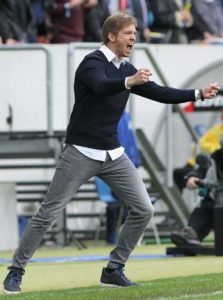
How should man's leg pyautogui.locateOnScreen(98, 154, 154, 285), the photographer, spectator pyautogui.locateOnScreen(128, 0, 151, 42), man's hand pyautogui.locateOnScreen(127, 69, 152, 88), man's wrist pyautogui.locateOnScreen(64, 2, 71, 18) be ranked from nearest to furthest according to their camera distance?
1. man's hand pyautogui.locateOnScreen(127, 69, 152, 88)
2. man's leg pyautogui.locateOnScreen(98, 154, 154, 285)
3. the photographer
4. man's wrist pyautogui.locateOnScreen(64, 2, 71, 18)
5. spectator pyautogui.locateOnScreen(128, 0, 151, 42)

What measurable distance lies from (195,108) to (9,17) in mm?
3531

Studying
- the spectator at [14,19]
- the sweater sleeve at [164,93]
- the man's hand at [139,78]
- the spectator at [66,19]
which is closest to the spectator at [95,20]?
the spectator at [66,19]

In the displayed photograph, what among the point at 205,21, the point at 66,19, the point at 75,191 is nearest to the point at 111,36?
the point at 75,191

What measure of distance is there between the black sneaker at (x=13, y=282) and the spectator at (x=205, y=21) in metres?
10.9

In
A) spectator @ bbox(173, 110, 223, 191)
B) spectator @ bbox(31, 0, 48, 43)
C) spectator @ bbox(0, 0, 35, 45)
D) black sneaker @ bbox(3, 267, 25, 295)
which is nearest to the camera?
black sneaker @ bbox(3, 267, 25, 295)

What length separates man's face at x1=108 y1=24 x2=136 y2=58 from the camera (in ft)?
30.5

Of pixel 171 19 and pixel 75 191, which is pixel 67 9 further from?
pixel 75 191

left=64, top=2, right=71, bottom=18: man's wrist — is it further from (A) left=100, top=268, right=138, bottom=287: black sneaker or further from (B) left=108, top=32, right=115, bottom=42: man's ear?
(A) left=100, top=268, right=138, bottom=287: black sneaker

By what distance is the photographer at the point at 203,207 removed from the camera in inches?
529

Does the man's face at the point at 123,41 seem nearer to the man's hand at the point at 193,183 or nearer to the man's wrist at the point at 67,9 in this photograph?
the man's hand at the point at 193,183

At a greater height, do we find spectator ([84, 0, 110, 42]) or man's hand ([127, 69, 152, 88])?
spectator ([84, 0, 110, 42])

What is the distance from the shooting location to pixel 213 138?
17.1m

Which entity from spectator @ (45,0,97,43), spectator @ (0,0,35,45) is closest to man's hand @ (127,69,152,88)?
spectator @ (0,0,35,45)

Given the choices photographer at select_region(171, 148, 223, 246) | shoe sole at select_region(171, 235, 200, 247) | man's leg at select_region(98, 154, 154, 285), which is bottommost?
shoe sole at select_region(171, 235, 200, 247)
